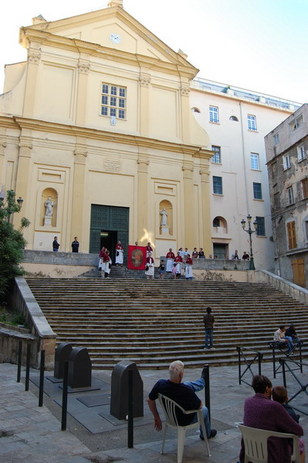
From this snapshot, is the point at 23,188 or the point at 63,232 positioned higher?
the point at 23,188

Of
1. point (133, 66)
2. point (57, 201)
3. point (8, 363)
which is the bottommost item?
point (8, 363)

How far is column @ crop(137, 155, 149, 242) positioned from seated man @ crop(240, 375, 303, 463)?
2250cm

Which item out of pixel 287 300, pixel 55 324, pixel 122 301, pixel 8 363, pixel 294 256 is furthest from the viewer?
pixel 294 256

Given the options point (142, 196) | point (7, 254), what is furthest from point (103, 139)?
point (7, 254)

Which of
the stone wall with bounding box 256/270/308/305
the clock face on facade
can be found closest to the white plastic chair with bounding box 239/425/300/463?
the stone wall with bounding box 256/270/308/305

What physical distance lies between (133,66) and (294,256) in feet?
63.1

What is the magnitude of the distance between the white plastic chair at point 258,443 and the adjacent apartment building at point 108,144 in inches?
846

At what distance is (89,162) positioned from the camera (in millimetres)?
26062

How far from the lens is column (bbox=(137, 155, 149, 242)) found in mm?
26141

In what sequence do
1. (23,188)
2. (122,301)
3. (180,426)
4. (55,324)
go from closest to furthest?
(180,426) < (55,324) < (122,301) < (23,188)

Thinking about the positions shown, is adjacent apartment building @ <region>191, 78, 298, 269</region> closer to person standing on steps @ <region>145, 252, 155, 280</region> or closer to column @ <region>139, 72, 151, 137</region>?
column @ <region>139, 72, 151, 137</region>

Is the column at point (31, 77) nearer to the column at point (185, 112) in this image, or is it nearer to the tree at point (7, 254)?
the column at point (185, 112)

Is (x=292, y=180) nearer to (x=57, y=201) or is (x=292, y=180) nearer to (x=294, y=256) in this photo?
(x=294, y=256)

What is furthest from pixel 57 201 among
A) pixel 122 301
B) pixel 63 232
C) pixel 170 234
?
pixel 122 301
